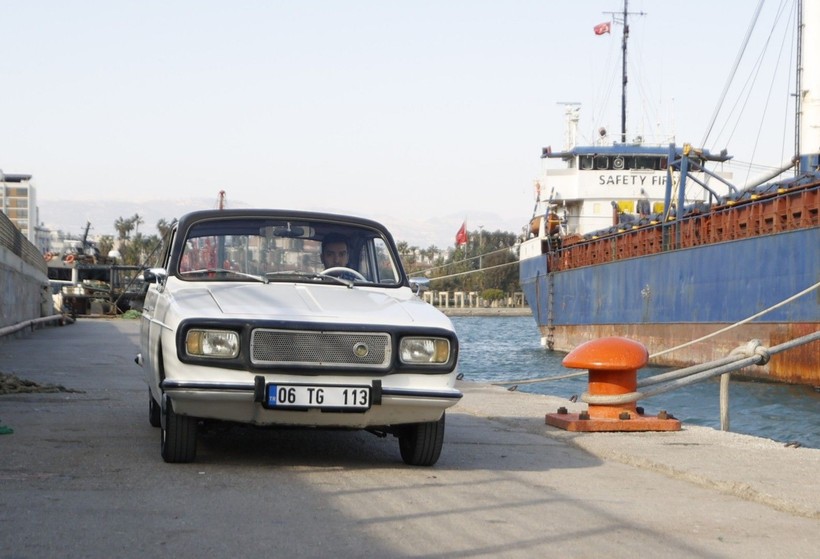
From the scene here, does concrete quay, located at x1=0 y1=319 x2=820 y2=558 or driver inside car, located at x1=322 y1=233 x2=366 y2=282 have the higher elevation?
driver inside car, located at x1=322 y1=233 x2=366 y2=282

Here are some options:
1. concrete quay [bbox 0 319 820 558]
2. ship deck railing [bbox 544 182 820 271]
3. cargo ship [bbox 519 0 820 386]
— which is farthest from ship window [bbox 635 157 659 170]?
concrete quay [bbox 0 319 820 558]

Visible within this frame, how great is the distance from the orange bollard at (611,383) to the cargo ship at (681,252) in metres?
3.13

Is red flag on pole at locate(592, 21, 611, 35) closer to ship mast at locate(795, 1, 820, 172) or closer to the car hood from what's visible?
ship mast at locate(795, 1, 820, 172)

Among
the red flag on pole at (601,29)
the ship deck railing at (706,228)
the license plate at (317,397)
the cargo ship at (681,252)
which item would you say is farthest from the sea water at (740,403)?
the red flag on pole at (601,29)

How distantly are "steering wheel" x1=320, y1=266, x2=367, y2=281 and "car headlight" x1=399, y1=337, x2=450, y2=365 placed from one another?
122 centimetres

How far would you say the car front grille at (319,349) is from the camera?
5898mm

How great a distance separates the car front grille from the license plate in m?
0.12

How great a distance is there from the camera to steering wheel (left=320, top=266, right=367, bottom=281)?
7234 millimetres

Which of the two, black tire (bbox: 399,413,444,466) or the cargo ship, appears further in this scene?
the cargo ship

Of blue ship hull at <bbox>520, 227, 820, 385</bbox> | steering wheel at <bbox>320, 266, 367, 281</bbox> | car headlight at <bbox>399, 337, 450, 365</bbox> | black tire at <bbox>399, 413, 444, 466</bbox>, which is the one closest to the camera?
car headlight at <bbox>399, 337, 450, 365</bbox>

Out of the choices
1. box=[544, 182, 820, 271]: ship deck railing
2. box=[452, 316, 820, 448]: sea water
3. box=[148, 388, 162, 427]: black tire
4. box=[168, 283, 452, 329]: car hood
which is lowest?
box=[452, 316, 820, 448]: sea water

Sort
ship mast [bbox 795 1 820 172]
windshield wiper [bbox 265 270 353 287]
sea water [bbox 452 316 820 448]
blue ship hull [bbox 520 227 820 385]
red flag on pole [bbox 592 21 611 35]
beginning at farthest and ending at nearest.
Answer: red flag on pole [bbox 592 21 611 35] → ship mast [bbox 795 1 820 172] → blue ship hull [bbox 520 227 820 385] → sea water [bbox 452 316 820 448] → windshield wiper [bbox 265 270 353 287]

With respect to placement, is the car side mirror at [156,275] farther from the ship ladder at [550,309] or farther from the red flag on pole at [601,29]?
the red flag on pole at [601,29]

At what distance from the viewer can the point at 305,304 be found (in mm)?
6293
